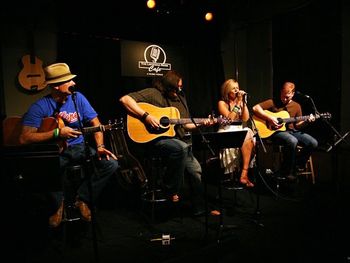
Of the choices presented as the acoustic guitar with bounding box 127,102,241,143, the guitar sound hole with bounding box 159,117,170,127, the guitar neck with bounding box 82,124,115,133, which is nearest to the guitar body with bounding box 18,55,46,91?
the acoustic guitar with bounding box 127,102,241,143

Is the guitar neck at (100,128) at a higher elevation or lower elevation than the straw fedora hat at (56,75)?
lower

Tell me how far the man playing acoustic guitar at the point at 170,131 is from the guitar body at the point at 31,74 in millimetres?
1521

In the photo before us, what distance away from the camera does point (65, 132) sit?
291cm

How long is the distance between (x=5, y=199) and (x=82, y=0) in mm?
3005

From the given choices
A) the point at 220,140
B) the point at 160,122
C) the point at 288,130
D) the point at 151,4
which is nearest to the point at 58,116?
the point at 160,122

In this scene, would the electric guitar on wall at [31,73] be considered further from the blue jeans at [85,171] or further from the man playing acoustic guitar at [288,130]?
the man playing acoustic guitar at [288,130]

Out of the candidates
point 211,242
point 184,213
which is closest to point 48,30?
point 184,213

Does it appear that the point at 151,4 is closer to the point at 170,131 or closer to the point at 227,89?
the point at 227,89

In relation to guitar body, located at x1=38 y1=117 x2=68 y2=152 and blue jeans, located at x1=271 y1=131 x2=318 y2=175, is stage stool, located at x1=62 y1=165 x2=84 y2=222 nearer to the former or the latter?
guitar body, located at x1=38 y1=117 x2=68 y2=152

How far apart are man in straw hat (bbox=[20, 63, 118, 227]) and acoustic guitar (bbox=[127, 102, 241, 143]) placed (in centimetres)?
37

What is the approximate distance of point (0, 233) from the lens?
2898mm

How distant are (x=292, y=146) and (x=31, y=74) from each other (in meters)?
3.67

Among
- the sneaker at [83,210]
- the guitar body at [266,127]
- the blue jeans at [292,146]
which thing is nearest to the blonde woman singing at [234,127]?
the guitar body at [266,127]

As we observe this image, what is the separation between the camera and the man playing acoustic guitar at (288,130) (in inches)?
179
